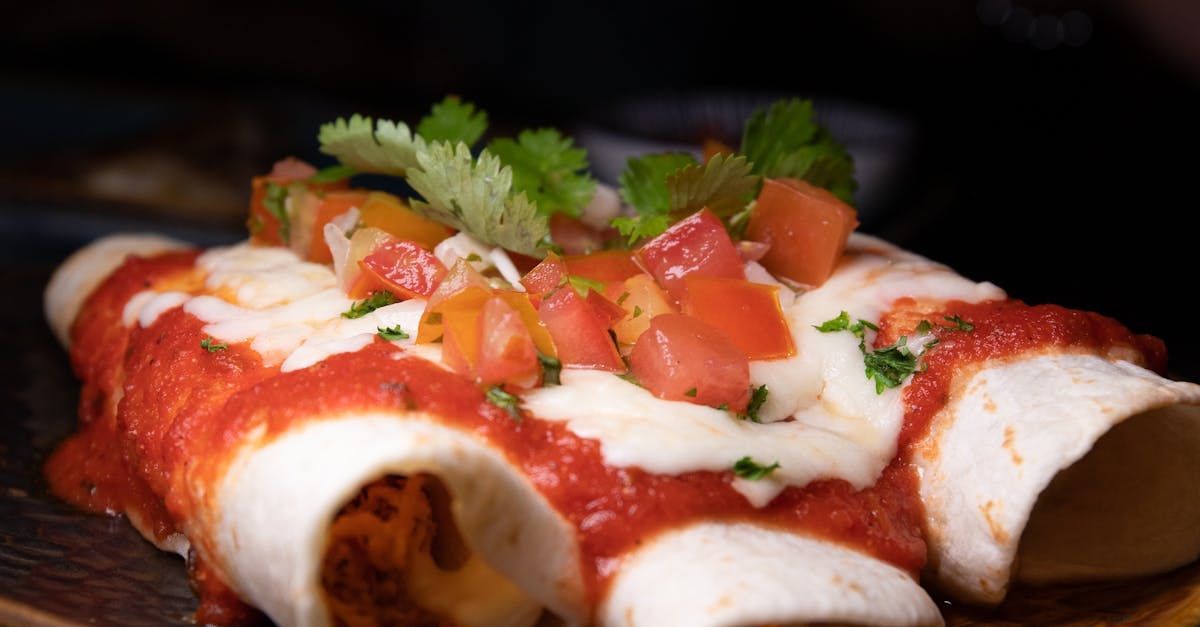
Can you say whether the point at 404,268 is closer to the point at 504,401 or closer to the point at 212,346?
the point at 212,346

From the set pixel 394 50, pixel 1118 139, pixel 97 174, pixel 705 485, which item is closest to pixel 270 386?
pixel 705 485

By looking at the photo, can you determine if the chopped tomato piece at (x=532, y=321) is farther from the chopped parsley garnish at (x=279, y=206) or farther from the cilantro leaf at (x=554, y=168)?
the chopped parsley garnish at (x=279, y=206)

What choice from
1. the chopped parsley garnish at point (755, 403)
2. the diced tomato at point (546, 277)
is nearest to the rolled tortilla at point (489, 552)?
the chopped parsley garnish at point (755, 403)

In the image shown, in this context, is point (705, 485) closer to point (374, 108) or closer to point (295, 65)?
point (374, 108)

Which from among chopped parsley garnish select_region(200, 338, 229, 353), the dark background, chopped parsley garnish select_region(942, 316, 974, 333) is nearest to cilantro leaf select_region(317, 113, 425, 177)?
chopped parsley garnish select_region(200, 338, 229, 353)

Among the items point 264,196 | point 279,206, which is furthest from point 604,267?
point 264,196
